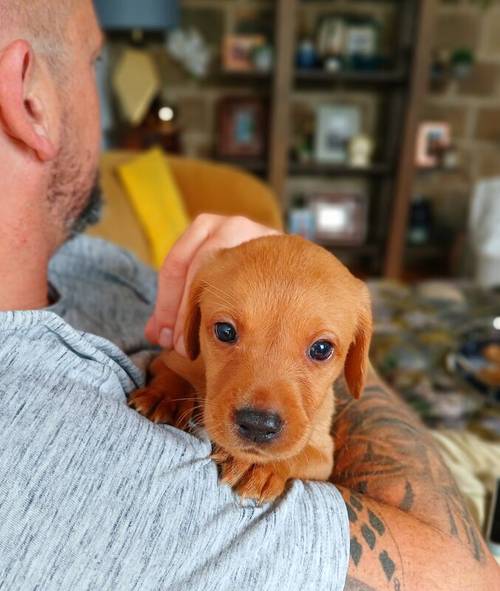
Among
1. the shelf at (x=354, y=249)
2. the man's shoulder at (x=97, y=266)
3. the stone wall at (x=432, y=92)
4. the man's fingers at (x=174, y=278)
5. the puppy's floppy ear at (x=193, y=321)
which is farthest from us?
the shelf at (x=354, y=249)

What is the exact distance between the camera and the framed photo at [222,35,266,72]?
4.18 meters

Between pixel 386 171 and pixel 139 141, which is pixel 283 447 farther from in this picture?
pixel 386 171

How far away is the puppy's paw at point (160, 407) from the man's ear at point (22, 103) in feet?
1.39

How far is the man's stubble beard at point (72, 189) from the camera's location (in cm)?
107

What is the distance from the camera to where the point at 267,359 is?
92 cm

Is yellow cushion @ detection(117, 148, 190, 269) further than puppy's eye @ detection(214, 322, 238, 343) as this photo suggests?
Yes

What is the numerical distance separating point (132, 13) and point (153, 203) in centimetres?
133

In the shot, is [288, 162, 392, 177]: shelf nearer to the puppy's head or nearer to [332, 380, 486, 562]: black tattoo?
[332, 380, 486, 562]: black tattoo

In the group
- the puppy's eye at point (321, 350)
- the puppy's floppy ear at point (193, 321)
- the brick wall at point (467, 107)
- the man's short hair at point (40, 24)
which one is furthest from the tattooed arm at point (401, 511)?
the brick wall at point (467, 107)

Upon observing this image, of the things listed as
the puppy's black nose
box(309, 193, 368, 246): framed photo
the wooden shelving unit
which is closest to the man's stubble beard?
the puppy's black nose

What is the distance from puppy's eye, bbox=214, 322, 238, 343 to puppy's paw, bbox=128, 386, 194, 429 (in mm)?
111

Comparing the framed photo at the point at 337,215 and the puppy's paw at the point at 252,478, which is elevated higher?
the puppy's paw at the point at 252,478

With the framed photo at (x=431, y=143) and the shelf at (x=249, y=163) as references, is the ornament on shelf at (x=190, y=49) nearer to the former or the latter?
the shelf at (x=249, y=163)

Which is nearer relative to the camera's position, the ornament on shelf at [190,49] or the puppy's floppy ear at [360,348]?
the puppy's floppy ear at [360,348]
